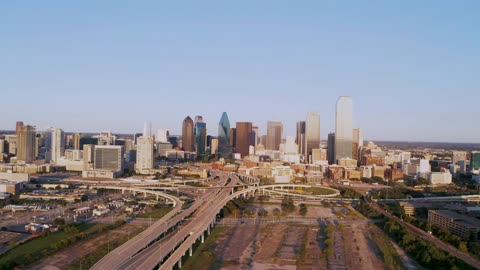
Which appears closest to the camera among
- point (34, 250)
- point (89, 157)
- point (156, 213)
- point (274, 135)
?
point (34, 250)

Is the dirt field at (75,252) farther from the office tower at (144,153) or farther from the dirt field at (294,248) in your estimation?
the office tower at (144,153)

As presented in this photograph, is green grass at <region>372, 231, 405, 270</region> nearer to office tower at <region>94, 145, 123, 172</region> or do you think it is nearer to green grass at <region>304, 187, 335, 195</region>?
green grass at <region>304, 187, 335, 195</region>

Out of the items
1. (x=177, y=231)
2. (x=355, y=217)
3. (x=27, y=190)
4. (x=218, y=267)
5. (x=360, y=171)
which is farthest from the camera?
(x=360, y=171)

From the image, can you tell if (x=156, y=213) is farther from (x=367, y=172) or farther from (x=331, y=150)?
(x=331, y=150)

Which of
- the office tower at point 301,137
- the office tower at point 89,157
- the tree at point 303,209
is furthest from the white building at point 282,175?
the office tower at point 301,137

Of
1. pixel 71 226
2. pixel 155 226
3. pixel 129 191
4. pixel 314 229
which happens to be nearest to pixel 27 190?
pixel 129 191

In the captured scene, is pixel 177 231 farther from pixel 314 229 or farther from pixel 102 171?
pixel 102 171

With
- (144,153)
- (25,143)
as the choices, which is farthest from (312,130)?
(25,143)
